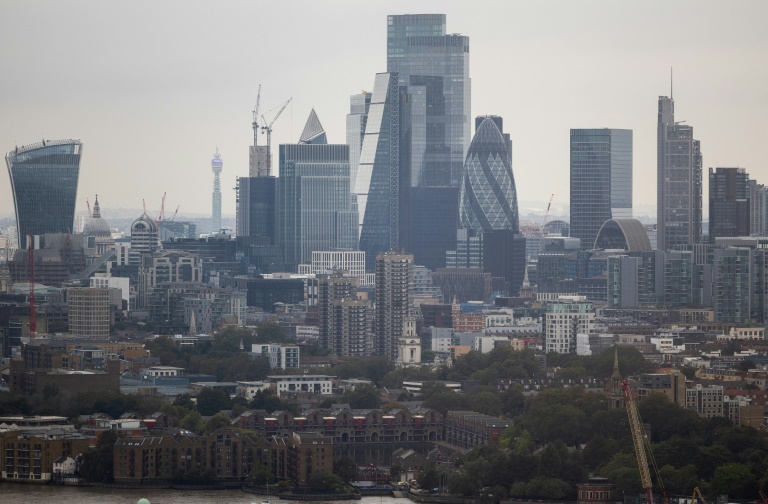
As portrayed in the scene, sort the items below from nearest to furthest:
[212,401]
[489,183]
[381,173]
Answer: [212,401] < [381,173] < [489,183]

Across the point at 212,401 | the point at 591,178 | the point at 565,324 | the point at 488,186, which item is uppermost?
the point at 591,178

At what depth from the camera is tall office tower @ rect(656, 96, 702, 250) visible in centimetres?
12104

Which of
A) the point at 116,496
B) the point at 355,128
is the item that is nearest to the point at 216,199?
the point at 355,128

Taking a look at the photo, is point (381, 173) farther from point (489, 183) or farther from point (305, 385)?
point (305, 385)

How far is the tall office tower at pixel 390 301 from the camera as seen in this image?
8650 centimetres

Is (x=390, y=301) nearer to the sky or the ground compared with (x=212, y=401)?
nearer to the sky

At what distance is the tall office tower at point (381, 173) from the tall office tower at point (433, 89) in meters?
2.78

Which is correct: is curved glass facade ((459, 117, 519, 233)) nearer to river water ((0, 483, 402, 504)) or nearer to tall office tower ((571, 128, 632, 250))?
tall office tower ((571, 128, 632, 250))

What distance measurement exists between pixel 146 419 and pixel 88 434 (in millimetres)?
3754

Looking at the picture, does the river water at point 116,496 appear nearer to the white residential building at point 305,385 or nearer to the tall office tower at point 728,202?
the white residential building at point 305,385

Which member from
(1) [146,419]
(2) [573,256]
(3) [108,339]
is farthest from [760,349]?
(2) [573,256]

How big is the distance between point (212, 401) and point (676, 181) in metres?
60.5

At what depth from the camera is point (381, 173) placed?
452 ft

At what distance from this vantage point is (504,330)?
9575 centimetres
